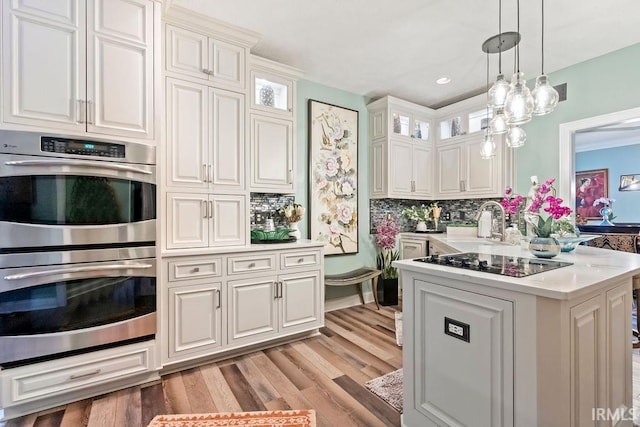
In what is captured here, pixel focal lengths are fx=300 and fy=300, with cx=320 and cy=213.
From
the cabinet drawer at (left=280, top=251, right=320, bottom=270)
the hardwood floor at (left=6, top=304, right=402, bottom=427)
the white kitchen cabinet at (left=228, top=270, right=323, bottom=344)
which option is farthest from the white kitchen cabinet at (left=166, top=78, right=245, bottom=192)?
the hardwood floor at (left=6, top=304, right=402, bottom=427)

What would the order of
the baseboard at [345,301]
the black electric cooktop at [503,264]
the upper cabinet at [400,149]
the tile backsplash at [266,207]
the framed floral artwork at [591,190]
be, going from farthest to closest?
the framed floral artwork at [591,190] → the upper cabinet at [400,149] → the baseboard at [345,301] → the tile backsplash at [266,207] → the black electric cooktop at [503,264]

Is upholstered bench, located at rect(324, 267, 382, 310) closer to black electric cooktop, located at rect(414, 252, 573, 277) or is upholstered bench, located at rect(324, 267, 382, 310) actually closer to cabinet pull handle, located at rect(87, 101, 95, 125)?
black electric cooktop, located at rect(414, 252, 573, 277)

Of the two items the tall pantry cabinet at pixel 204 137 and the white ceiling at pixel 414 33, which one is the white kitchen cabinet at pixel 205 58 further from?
the white ceiling at pixel 414 33

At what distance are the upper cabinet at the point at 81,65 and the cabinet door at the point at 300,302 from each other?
1.64 meters

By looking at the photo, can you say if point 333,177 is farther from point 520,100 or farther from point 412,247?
point 520,100

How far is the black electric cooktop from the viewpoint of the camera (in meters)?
1.33

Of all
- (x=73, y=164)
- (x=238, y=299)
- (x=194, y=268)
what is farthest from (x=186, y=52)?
(x=238, y=299)

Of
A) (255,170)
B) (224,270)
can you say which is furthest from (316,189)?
(224,270)

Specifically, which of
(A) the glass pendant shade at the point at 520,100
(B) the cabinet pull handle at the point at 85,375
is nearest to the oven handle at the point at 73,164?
(B) the cabinet pull handle at the point at 85,375

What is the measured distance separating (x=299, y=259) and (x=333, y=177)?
1.34 m

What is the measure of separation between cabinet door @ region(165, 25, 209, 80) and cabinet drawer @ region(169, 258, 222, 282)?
149 centimetres

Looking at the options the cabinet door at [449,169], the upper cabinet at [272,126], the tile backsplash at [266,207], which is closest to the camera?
the upper cabinet at [272,126]

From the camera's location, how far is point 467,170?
3.97 meters

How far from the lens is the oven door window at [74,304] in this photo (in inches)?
67.2
